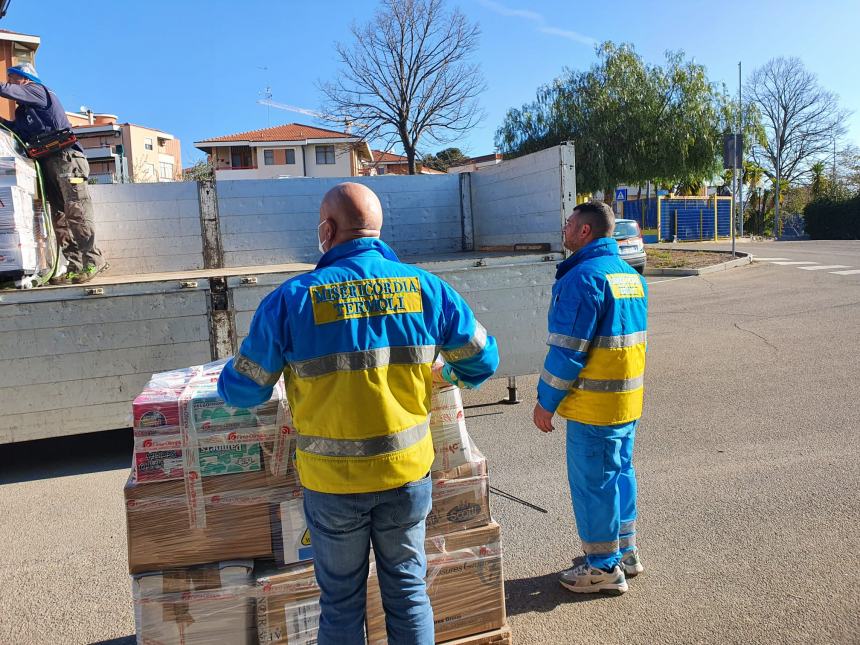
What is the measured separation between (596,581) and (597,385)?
3.15 ft

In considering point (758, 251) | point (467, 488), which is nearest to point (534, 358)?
point (467, 488)

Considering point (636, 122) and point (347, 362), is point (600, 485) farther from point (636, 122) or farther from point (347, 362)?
point (636, 122)

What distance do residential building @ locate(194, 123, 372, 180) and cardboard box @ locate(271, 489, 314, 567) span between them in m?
55.7

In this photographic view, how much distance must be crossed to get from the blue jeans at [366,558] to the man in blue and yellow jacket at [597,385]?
1.16m

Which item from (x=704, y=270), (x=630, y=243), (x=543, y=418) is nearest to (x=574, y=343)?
(x=543, y=418)

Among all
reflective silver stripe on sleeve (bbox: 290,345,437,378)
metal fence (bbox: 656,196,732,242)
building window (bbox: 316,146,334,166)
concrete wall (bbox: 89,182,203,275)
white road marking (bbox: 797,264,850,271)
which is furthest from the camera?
building window (bbox: 316,146,334,166)

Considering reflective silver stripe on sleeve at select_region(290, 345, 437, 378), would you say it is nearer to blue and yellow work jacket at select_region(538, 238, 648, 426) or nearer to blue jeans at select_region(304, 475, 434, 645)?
blue jeans at select_region(304, 475, 434, 645)

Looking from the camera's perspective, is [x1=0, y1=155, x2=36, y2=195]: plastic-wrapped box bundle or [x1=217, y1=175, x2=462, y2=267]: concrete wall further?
[x1=217, y1=175, x2=462, y2=267]: concrete wall

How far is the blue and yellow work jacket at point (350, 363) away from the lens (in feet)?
7.08

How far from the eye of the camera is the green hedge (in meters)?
33.6

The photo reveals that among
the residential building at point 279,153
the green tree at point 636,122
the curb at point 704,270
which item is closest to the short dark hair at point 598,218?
the curb at point 704,270

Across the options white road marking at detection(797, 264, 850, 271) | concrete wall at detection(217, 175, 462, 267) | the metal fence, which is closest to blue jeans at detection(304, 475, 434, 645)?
concrete wall at detection(217, 175, 462, 267)

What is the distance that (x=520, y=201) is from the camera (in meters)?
6.92

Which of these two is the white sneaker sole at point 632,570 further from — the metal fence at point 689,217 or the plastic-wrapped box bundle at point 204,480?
the metal fence at point 689,217
